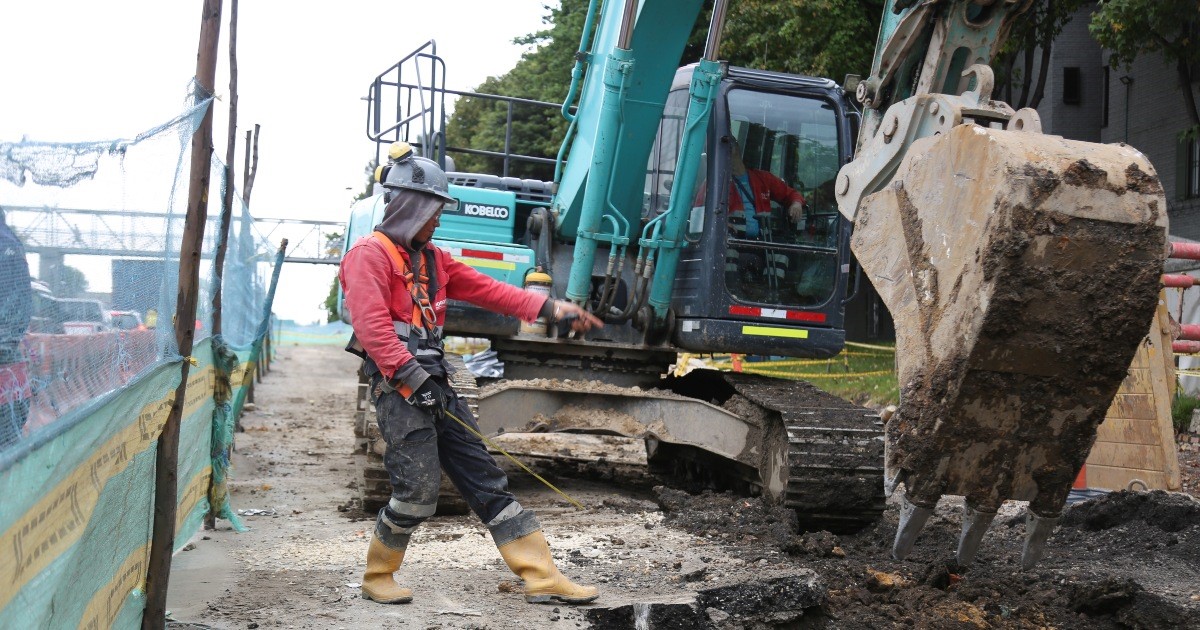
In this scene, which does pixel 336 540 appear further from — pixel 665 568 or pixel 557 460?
pixel 557 460

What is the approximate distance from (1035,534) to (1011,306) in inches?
40.7

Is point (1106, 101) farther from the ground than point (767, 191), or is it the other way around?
point (1106, 101)

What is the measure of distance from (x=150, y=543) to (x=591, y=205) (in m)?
3.74

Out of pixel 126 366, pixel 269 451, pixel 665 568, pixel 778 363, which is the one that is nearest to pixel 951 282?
pixel 665 568

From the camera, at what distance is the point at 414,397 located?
4953 millimetres

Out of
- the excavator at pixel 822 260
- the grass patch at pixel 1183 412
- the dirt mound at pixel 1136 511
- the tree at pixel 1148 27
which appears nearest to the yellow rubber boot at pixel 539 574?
the excavator at pixel 822 260

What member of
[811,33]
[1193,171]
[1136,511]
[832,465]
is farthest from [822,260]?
[1193,171]

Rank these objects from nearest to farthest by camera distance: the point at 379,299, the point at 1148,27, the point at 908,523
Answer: the point at 908,523
the point at 379,299
the point at 1148,27

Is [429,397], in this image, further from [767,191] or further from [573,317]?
[767,191]

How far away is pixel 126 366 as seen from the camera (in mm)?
3730

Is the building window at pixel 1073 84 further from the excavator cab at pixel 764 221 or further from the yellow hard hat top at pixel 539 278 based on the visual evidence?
the yellow hard hat top at pixel 539 278

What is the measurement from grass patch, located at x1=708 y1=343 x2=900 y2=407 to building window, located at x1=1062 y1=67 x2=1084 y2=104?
8400 millimetres

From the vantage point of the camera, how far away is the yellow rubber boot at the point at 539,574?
4.96m

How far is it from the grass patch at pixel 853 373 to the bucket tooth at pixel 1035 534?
657 cm
